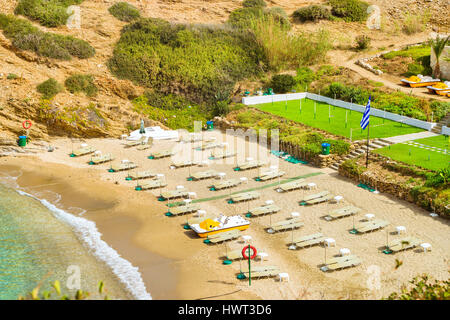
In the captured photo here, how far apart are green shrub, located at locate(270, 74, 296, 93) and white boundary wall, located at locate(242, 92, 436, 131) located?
1.16m

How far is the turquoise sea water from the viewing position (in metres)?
24.8

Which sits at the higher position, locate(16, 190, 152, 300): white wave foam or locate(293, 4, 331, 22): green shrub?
locate(293, 4, 331, 22): green shrub

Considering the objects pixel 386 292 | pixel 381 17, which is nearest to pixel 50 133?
pixel 386 292

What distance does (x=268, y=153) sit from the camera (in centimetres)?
4156

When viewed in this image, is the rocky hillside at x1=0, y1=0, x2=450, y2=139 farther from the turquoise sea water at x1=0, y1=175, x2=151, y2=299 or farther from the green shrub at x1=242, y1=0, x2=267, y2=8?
the turquoise sea water at x1=0, y1=175, x2=151, y2=299

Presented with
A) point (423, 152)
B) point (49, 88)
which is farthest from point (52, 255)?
point (423, 152)

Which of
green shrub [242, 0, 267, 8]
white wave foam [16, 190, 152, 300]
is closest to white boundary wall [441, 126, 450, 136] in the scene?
white wave foam [16, 190, 152, 300]

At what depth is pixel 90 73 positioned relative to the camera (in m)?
50.1

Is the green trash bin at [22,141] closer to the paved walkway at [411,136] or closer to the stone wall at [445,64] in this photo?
the paved walkway at [411,136]

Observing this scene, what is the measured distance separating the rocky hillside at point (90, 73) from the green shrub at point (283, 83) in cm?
830

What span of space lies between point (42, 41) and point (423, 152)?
3364 centimetres

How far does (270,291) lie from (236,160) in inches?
683
